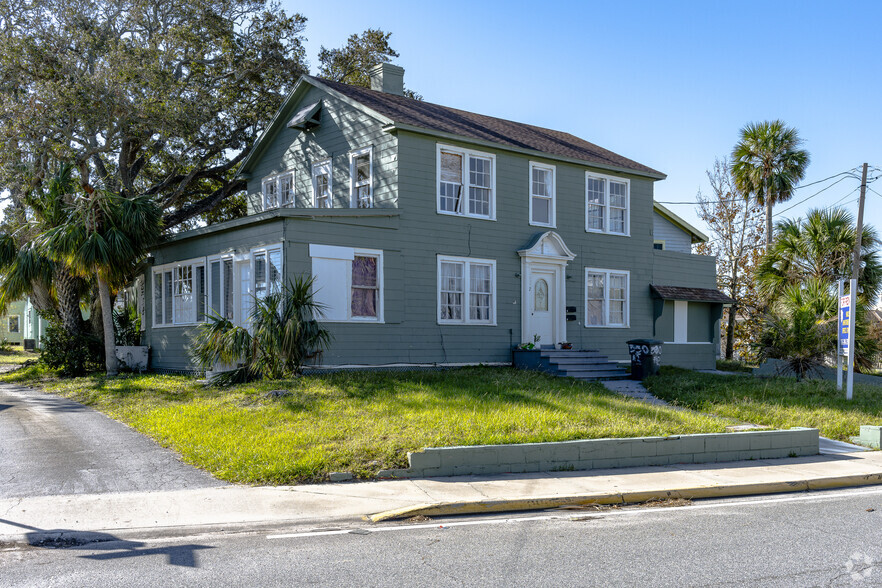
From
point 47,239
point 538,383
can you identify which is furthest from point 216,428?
point 47,239

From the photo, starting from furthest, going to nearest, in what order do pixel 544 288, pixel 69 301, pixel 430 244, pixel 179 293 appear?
pixel 69 301
pixel 544 288
pixel 179 293
pixel 430 244

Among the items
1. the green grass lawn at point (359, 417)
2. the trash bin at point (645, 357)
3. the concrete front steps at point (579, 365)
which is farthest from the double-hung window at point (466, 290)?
the trash bin at point (645, 357)

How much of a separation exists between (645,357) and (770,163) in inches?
639

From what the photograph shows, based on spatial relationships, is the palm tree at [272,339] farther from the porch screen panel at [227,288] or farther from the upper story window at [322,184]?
the upper story window at [322,184]

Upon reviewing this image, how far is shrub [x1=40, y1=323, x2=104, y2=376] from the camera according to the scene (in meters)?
21.1

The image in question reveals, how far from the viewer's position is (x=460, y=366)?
1864 cm

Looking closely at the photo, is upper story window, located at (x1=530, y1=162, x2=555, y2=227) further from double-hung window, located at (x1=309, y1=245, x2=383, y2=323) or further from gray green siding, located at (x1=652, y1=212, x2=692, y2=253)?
gray green siding, located at (x1=652, y1=212, x2=692, y2=253)

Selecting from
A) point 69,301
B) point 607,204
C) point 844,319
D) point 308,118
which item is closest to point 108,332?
point 69,301

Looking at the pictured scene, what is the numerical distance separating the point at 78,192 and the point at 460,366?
13866 millimetres

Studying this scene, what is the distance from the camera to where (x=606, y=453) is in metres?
10.3

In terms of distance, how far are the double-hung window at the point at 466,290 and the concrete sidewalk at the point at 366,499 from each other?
9166 mm

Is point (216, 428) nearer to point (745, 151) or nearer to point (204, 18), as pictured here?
point (204, 18)

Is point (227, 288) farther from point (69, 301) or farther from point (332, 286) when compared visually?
point (69, 301)

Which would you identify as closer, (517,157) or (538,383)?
(538,383)
